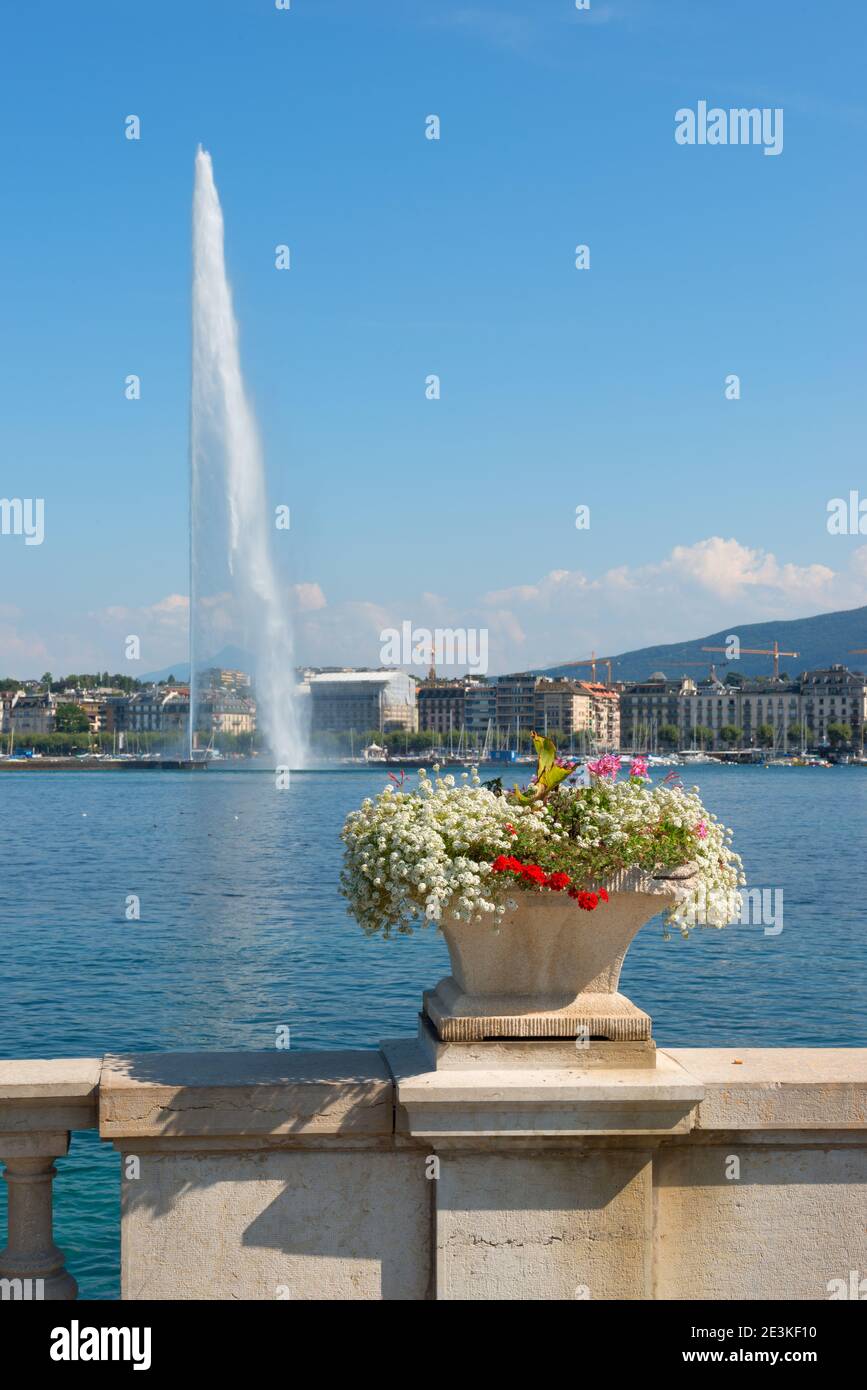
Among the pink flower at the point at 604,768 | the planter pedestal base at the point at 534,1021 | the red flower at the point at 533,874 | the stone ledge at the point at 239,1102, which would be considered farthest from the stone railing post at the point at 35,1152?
the pink flower at the point at 604,768

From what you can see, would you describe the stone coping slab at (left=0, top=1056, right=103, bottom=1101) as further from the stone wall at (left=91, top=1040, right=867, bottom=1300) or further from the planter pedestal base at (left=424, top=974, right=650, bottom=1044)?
the planter pedestal base at (left=424, top=974, right=650, bottom=1044)

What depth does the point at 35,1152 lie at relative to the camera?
4039 millimetres

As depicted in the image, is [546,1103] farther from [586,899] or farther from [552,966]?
[586,899]

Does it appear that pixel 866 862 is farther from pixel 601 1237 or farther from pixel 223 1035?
pixel 601 1237

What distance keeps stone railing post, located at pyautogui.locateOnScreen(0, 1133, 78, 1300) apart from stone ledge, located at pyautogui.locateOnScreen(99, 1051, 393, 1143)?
0.26 metres

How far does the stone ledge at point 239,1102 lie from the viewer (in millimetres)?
3883

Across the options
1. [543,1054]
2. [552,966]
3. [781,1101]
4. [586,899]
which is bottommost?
[781,1101]

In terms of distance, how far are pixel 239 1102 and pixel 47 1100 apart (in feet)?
1.68

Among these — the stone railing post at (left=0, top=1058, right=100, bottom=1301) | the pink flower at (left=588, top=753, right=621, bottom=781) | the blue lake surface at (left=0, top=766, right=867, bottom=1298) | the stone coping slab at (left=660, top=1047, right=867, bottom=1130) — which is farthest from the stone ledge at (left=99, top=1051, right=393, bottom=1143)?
the blue lake surface at (left=0, top=766, right=867, bottom=1298)

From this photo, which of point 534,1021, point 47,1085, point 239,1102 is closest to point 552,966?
point 534,1021

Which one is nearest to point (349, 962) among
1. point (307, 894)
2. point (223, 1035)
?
point (223, 1035)
